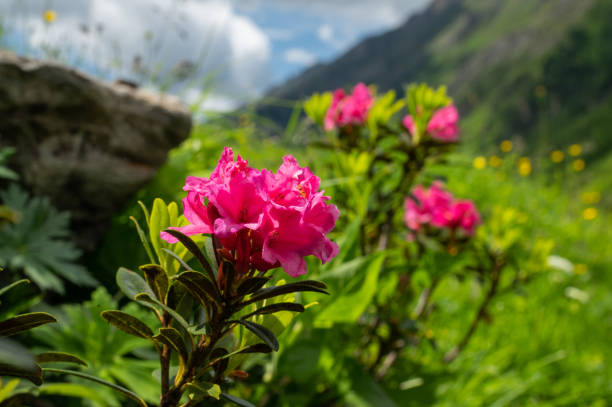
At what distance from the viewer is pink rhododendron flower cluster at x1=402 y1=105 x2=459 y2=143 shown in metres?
1.61

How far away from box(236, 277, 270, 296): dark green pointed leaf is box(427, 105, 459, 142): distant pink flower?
3.86 ft

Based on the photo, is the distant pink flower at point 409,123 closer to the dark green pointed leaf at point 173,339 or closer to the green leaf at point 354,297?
the green leaf at point 354,297

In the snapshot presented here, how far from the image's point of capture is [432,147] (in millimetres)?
1509

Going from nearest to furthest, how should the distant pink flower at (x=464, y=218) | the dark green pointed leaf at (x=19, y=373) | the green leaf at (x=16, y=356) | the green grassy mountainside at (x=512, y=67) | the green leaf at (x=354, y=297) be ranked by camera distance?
the green leaf at (x=16, y=356) → the dark green pointed leaf at (x=19, y=373) → the green leaf at (x=354, y=297) → the distant pink flower at (x=464, y=218) → the green grassy mountainside at (x=512, y=67)

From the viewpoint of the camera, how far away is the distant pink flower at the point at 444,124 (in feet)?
5.30

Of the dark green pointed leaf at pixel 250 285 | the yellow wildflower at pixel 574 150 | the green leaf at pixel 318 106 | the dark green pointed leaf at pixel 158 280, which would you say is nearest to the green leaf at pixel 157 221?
the dark green pointed leaf at pixel 158 280

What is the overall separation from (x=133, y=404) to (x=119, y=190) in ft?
2.88

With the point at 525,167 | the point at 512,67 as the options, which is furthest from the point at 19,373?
the point at 512,67

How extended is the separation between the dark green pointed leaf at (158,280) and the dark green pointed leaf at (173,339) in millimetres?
68

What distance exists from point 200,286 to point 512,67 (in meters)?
152

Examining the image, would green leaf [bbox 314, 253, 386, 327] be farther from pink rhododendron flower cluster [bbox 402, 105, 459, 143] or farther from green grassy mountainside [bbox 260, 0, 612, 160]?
green grassy mountainside [bbox 260, 0, 612, 160]

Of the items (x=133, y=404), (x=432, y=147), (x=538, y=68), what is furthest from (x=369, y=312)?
(x=538, y=68)

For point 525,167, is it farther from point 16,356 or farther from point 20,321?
point 16,356

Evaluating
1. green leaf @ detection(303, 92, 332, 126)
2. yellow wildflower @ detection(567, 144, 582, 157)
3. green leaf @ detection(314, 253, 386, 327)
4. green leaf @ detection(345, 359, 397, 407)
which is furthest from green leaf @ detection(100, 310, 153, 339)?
yellow wildflower @ detection(567, 144, 582, 157)
